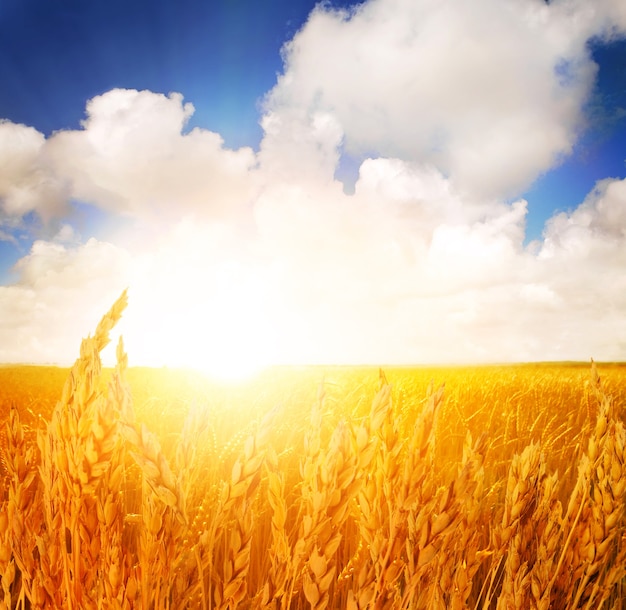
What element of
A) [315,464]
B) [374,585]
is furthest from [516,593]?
[315,464]

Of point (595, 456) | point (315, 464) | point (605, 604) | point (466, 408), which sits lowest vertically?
point (605, 604)

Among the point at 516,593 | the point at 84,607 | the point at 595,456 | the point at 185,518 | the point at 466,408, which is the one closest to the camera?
the point at 185,518

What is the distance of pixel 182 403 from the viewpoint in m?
3.48

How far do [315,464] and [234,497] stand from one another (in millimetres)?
171

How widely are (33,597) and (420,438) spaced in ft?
3.62

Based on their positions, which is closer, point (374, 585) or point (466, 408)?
point (374, 585)

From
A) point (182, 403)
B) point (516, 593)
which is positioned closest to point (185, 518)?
point (516, 593)

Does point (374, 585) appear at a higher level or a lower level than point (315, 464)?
lower

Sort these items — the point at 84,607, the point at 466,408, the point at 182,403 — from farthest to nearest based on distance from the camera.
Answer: the point at 466,408
the point at 182,403
the point at 84,607

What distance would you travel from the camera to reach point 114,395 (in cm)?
85

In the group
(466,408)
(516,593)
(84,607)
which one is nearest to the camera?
(84,607)

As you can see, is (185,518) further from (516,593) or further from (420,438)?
(516,593)

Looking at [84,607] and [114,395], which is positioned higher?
[114,395]

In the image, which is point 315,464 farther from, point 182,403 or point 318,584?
point 182,403
